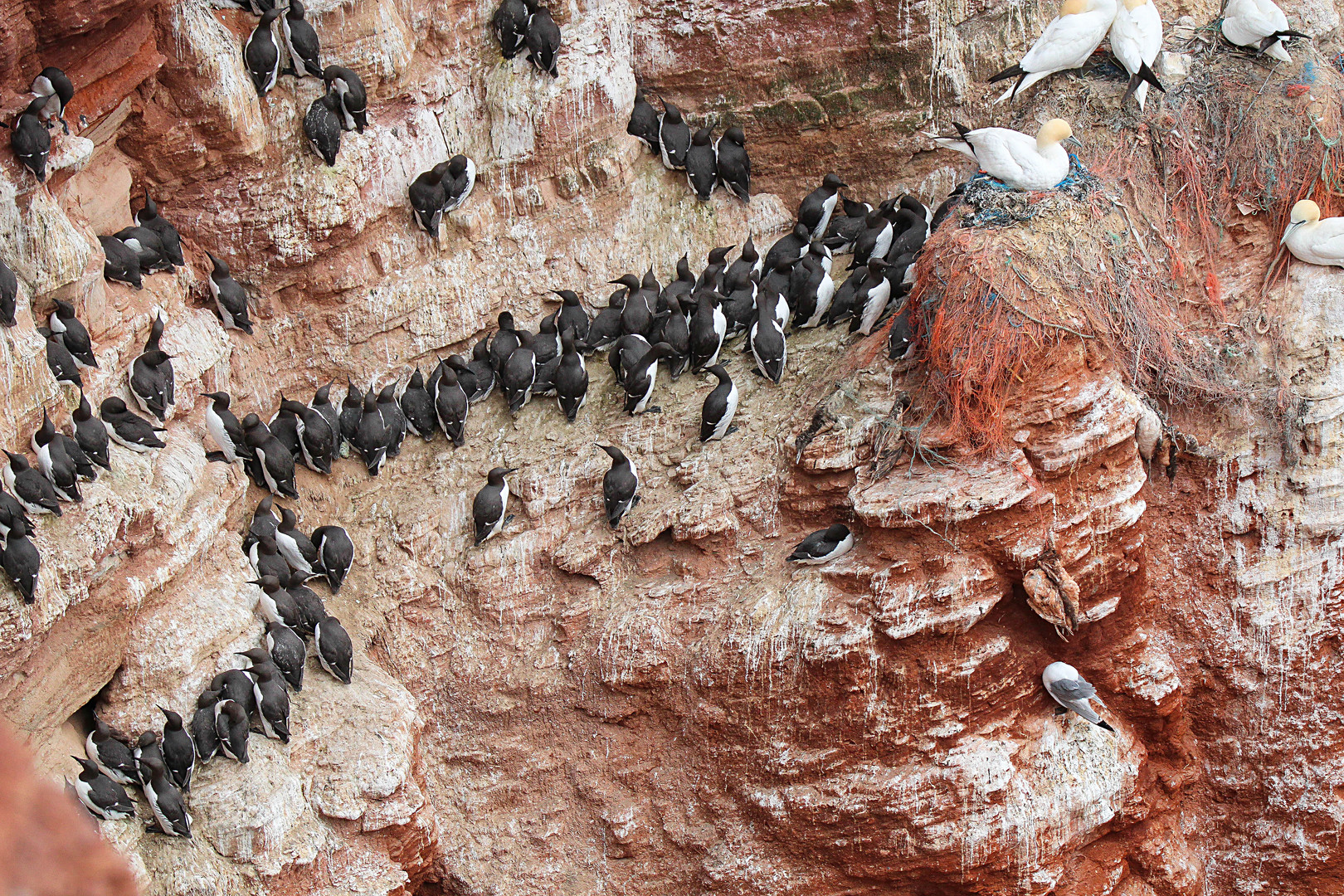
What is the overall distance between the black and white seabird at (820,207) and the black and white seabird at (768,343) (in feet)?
4.70

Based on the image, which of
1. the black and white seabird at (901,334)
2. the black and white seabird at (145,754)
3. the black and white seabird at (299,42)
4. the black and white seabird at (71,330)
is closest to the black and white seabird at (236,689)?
the black and white seabird at (145,754)

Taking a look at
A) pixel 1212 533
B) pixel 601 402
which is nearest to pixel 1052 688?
pixel 1212 533

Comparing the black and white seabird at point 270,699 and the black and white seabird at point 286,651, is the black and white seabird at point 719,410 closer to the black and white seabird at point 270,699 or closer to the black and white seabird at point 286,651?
the black and white seabird at point 286,651

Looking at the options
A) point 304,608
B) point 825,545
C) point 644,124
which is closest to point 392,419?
point 304,608

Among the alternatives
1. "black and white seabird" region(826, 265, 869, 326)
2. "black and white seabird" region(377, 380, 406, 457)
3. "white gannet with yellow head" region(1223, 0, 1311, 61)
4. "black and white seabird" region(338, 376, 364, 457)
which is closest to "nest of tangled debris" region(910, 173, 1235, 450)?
"black and white seabird" region(826, 265, 869, 326)

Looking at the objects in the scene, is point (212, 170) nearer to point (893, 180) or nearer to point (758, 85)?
point (758, 85)

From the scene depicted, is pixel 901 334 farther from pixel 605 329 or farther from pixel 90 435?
pixel 90 435

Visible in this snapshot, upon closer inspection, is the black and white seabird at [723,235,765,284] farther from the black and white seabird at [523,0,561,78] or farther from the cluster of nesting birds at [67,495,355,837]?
the cluster of nesting birds at [67,495,355,837]

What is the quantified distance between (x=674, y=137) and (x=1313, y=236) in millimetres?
5179

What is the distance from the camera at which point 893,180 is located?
1189 cm

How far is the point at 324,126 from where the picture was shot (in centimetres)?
1029

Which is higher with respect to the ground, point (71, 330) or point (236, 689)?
point (71, 330)

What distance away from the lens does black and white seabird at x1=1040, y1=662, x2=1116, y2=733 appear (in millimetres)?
8898

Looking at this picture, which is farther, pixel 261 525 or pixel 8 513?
pixel 261 525
